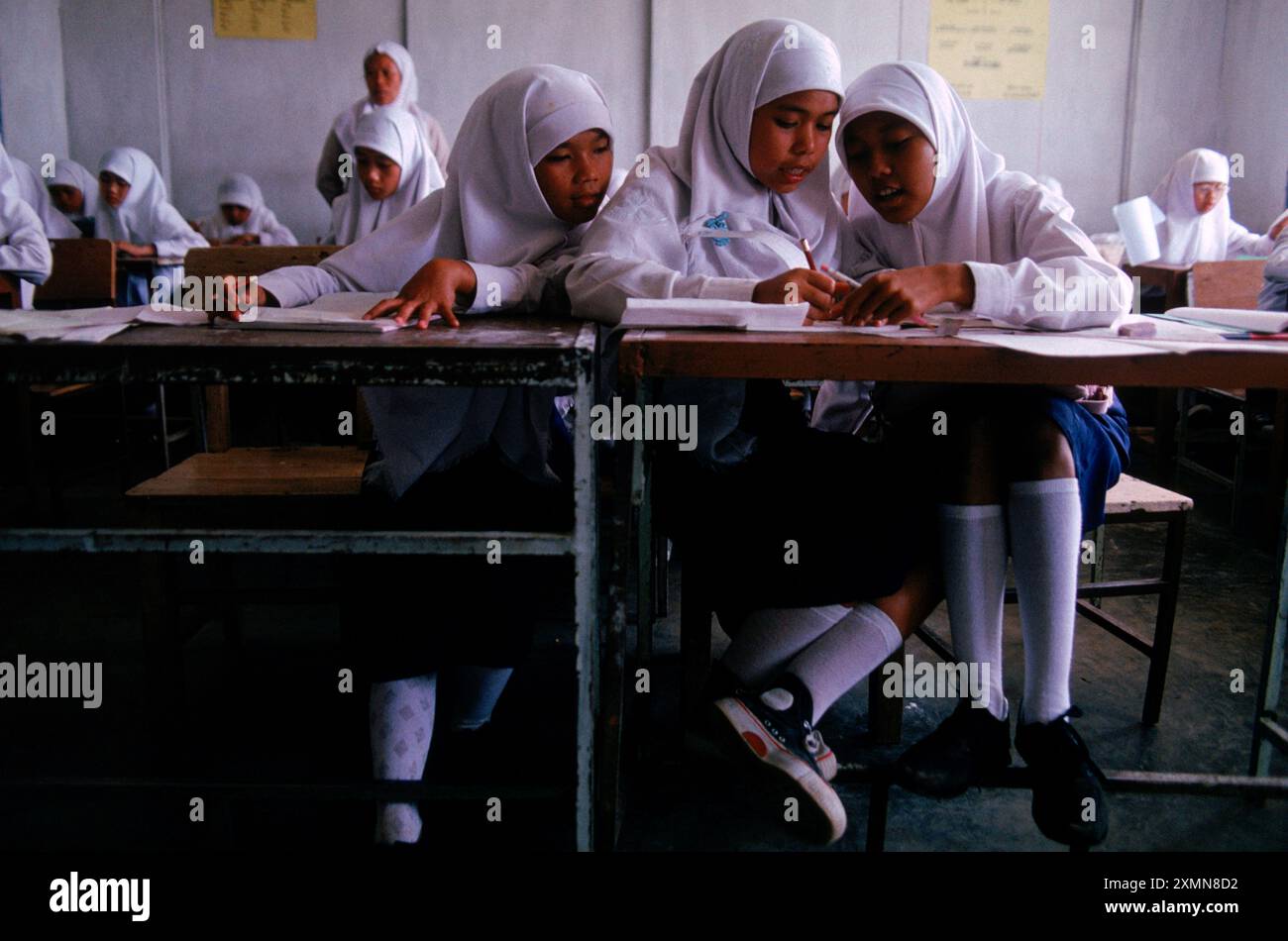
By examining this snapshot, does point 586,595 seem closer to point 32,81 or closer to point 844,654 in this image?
point 844,654

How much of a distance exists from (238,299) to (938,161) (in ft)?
3.49

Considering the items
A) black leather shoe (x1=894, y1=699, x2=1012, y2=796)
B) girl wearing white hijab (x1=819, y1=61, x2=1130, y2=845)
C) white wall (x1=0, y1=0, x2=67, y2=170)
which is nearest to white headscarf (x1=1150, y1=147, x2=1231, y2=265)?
girl wearing white hijab (x1=819, y1=61, x2=1130, y2=845)

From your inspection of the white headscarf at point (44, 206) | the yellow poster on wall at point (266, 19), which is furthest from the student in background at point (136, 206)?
the yellow poster on wall at point (266, 19)

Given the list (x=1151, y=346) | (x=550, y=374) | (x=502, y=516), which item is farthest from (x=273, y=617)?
(x=1151, y=346)

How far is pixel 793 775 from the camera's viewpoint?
1.11 m

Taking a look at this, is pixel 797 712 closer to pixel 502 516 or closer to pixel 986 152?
pixel 502 516

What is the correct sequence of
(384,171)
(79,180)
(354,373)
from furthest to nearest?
(79,180), (384,171), (354,373)

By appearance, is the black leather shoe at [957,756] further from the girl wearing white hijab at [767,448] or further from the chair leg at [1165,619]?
the chair leg at [1165,619]

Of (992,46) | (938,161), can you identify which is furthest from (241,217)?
(938,161)

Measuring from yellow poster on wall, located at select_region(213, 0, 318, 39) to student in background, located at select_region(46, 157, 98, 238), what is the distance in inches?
48.2

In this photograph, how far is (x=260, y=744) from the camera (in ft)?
5.56

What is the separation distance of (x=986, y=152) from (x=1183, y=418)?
2.12 meters

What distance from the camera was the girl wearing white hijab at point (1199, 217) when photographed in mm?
5398

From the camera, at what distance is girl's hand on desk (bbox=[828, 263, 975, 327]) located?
3.92 ft
